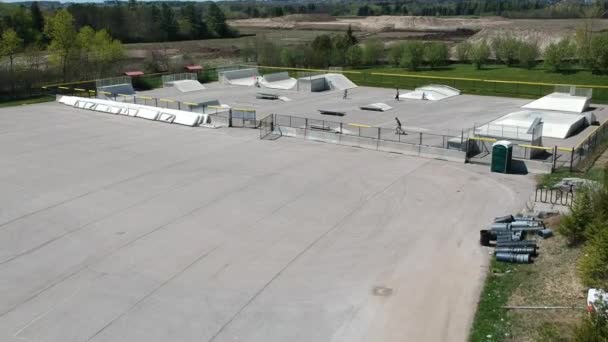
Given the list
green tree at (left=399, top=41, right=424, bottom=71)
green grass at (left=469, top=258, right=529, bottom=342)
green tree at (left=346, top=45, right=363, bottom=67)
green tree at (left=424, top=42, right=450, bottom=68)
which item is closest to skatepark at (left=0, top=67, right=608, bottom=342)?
green grass at (left=469, top=258, right=529, bottom=342)

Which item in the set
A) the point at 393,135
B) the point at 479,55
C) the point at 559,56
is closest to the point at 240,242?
the point at 393,135

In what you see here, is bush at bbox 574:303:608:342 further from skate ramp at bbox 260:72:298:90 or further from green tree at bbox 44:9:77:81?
green tree at bbox 44:9:77:81

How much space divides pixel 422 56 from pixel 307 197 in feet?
166

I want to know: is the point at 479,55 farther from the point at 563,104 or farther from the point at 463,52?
the point at 563,104

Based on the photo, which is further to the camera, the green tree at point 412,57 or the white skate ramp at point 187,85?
the green tree at point 412,57

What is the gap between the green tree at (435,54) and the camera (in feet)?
224

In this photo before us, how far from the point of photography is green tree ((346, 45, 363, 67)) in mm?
70312

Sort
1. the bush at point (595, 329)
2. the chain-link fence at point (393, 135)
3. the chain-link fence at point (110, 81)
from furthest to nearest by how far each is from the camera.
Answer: the chain-link fence at point (110, 81) → the chain-link fence at point (393, 135) → the bush at point (595, 329)

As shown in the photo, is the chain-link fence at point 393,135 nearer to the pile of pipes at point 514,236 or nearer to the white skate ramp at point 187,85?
the pile of pipes at point 514,236

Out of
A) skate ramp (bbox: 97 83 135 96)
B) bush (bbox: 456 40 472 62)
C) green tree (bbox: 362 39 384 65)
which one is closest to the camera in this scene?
skate ramp (bbox: 97 83 135 96)

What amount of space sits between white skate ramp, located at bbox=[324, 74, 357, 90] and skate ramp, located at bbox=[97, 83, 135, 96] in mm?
17900

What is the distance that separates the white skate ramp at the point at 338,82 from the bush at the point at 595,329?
45.4 meters

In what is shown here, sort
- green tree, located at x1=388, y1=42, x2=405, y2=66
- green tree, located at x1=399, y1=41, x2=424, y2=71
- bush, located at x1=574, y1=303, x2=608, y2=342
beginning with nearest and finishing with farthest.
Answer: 1. bush, located at x1=574, y1=303, x2=608, y2=342
2. green tree, located at x1=399, y1=41, x2=424, y2=71
3. green tree, located at x1=388, y1=42, x2=405, y2=66

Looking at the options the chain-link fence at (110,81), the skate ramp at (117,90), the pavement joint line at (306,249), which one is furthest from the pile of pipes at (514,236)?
the chain-link fence at (110,81)
